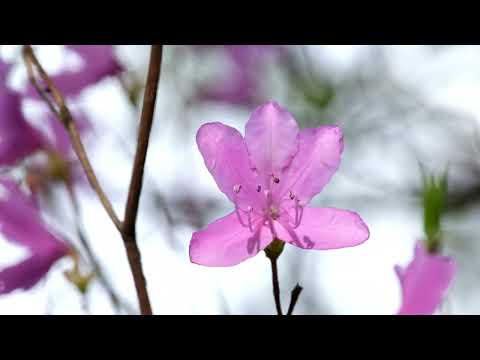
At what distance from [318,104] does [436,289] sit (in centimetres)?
179

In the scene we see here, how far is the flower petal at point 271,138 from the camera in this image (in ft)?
4.00

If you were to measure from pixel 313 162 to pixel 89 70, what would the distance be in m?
0.87

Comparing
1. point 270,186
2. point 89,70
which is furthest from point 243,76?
point 270,186

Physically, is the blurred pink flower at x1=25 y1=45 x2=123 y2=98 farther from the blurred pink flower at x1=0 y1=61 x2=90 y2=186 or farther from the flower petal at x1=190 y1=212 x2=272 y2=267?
the flower petal at x1=190 y1=212 x2=272 y2=267

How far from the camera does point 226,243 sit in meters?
1.14

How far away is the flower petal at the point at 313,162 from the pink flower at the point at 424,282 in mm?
156

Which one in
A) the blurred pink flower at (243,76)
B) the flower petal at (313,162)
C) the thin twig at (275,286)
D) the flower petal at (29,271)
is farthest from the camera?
the blurred pink flower at (243,76)

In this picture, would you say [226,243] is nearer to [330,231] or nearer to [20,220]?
[330,231]

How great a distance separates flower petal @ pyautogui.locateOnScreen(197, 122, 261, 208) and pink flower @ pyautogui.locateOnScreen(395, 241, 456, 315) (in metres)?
0.24

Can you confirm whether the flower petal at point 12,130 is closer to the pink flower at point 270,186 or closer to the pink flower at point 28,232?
the pink flower at point 28,232

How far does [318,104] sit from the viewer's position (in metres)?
2.92

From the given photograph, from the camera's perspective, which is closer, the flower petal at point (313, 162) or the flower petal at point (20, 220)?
the flower petal at point (313, 162)

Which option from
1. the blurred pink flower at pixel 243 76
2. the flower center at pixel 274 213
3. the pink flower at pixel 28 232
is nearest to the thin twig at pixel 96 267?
the pink flower at pixel 28 232
